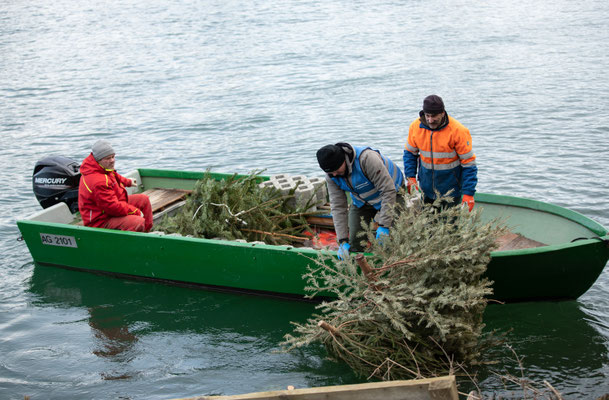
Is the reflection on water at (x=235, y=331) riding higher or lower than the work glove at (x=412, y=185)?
lower

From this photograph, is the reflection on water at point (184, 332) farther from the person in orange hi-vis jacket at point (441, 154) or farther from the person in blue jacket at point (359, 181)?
the person in orange hi-vis jacket at point (441, 154)

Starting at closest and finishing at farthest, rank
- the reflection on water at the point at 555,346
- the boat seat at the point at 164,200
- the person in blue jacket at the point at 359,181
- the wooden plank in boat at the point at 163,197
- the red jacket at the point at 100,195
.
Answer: the reflection on water at the point at 555,346 < the person in blue jacket at the point at 359,181 < the red jacket at the point at 100,195 < the boat seat at the point at 164,200 < the wooden plank in boat at the point at 163,197

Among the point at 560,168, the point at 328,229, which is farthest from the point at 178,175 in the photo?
the point at 560,168

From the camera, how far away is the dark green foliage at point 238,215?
24.7ft

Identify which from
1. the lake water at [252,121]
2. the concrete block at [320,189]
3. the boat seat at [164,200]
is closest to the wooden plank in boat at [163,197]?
the boat seat at [164,200]

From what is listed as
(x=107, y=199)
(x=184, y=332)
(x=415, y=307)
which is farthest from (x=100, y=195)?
(x=415, y=307)

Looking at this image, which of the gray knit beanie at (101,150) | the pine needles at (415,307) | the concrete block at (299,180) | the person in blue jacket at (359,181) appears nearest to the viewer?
the pine needles at (415,307)

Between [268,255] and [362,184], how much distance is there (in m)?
1.39

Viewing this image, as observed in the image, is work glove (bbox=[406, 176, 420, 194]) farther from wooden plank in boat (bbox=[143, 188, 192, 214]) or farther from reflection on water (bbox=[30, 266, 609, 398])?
wooden plank in boat (bbox=[143, 188, 192, 214])

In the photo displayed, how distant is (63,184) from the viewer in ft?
28.2

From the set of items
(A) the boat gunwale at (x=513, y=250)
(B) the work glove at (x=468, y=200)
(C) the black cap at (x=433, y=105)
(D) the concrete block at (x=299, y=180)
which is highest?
(C) the black cap at (x=433, y=105)

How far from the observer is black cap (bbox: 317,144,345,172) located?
5723 millimetres

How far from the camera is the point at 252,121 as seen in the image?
52.1ft

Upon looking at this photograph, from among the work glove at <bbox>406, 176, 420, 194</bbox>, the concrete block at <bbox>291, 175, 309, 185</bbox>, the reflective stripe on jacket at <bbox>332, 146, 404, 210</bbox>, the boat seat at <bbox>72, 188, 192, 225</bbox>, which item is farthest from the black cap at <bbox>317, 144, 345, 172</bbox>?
the boat seat at <bbox>72, 188, 192, 225</bbox>
